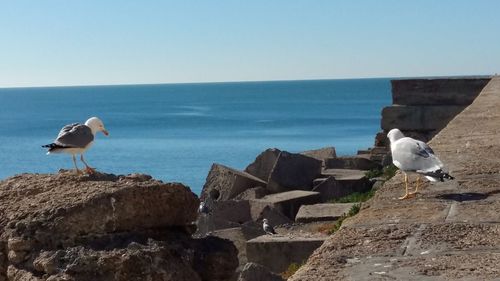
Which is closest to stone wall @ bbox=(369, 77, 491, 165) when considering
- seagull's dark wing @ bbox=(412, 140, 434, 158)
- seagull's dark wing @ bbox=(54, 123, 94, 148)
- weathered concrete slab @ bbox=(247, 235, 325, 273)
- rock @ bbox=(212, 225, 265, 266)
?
→ rock @ bbox=(212, 225, 265, 266)

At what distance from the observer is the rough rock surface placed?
369 centimetres

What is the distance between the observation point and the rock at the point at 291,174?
606 inches

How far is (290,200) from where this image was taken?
553 inches

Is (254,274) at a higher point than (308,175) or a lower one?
higher

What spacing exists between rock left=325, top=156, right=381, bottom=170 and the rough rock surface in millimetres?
11015

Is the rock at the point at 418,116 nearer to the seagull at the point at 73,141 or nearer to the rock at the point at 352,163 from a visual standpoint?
the rock at the point at 352,163

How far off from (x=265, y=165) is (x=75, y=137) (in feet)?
30.0

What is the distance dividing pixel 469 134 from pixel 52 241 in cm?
453

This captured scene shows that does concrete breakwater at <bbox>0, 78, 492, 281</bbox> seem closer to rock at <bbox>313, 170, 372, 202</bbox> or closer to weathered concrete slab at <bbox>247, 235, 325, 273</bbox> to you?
weathered concrete slab at <bbox>247, 235, 325, 273</bbox>

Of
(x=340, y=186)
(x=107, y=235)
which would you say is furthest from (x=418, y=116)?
(x=107, y=235)

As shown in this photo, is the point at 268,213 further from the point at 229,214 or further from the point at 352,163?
the point at 352,163

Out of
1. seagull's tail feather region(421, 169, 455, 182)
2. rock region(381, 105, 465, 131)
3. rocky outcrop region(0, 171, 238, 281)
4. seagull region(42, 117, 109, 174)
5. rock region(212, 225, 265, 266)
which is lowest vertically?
rock region(212, 225, 265, 266)

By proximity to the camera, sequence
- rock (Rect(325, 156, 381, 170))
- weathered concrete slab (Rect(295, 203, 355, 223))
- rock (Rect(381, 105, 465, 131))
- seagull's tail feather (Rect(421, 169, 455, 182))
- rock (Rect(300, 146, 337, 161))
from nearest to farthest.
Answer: seagull's tail feather (Rect(421, 169, 455, 182))
weathered concrete slab (Rect(295, 203, 355, 223))
rock (Rect(381, 105, 465, 131))
rock (Rect(325, 156, 381, 170))
rock (Rect(300, 146, 337, 161))

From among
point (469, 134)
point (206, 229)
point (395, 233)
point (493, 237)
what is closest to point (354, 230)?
point (395, 233)
